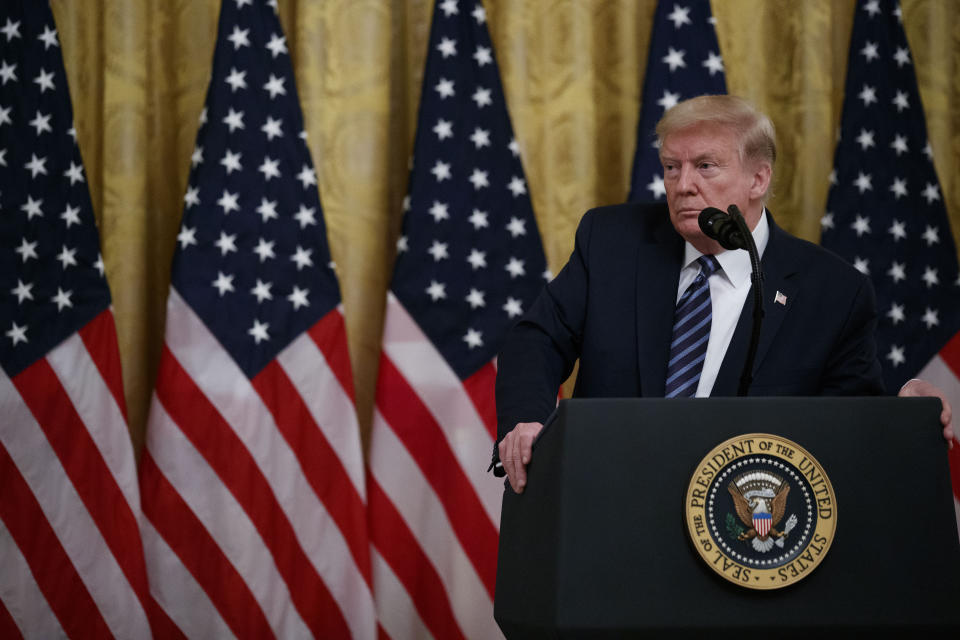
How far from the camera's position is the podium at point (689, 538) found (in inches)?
61.1

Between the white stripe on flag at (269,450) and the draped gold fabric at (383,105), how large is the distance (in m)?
0.38

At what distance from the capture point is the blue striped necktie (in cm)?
233

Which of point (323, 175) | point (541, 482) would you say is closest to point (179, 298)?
point (323, 175)

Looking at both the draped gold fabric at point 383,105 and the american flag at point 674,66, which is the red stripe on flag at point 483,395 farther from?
the american flag at point 674,66

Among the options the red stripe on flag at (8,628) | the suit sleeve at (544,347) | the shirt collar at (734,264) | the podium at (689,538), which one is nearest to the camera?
the podium at (689,538)

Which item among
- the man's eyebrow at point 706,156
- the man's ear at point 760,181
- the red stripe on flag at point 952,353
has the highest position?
the man's eyebrow at point 706,156

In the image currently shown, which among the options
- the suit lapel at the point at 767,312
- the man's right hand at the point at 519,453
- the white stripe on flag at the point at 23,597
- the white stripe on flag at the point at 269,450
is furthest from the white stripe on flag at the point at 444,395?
the man's right hand at the point at 519,453

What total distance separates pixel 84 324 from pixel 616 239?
231 centimetres

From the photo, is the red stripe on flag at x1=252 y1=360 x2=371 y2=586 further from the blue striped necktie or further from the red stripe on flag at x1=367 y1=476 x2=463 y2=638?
the blue striped necktie

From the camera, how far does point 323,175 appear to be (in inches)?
172

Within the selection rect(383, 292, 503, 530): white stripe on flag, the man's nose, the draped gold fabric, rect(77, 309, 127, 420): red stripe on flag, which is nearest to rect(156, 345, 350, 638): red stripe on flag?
rect(77, 309, 127, 420): red stripe on flag

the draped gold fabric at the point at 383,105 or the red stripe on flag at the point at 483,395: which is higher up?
the draped gold fabric at the point at 383,105

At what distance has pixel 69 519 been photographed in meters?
3.89

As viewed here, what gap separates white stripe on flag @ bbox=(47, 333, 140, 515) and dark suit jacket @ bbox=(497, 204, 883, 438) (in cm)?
207
